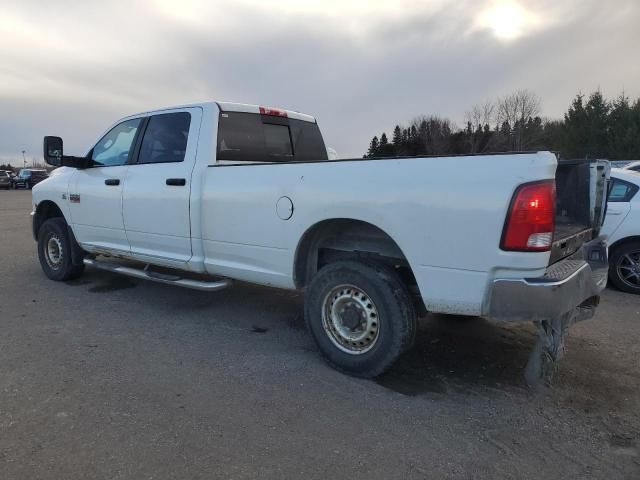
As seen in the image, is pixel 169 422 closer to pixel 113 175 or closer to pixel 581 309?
pixel 581 309

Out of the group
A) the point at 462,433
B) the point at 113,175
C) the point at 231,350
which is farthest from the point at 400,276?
the point at 113,175

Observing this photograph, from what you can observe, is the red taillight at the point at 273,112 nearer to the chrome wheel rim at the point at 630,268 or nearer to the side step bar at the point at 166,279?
the side step bar at the point at 166,279

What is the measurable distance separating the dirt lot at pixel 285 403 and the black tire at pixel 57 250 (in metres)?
1.18

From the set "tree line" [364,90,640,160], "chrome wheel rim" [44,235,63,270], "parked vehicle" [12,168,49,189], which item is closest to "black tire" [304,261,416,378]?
"chrome wheel rim" [44,235,63,270]

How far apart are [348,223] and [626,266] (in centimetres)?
458

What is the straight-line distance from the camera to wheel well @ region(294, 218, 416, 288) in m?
3.62

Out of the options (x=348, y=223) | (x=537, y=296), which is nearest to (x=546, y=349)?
(x=537, y=296)

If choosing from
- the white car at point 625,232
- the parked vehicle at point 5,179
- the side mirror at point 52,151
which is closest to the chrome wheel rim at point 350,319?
the side mirror at point 52,151

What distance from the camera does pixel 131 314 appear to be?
16.6 feet

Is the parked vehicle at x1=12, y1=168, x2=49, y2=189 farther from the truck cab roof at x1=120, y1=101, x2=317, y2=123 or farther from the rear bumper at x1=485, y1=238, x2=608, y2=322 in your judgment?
the rear bumper at x1=485, y1=238, x2=608, y2=322

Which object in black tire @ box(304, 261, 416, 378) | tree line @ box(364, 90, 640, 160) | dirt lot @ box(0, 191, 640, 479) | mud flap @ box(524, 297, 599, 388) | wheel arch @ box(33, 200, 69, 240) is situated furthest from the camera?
tree line @ box(364, 90, 640, 160)

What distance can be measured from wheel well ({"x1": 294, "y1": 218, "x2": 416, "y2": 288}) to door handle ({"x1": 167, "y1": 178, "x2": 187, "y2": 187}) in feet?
4.65

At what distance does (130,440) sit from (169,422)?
255mm

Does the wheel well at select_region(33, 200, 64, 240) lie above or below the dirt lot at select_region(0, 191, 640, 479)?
above
